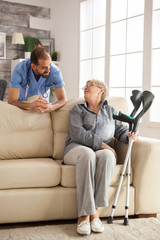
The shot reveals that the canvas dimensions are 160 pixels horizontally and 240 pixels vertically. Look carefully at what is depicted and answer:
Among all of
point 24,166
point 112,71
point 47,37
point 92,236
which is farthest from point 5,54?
point 92,236

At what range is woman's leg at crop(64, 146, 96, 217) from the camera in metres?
2.31

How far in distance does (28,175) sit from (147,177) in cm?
91

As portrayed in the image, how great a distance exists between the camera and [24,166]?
2.43 metres

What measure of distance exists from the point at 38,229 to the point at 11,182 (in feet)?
1.25

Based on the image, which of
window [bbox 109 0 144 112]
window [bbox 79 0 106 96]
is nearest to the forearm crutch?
window [bbox 109 0 144 112]

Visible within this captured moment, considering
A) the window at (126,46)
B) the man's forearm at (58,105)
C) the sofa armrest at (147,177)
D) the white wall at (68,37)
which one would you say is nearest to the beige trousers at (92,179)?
the sofa armrest at (147,177)

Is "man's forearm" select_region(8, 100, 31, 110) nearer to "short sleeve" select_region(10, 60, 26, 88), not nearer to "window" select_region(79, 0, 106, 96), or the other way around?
"short sleeve" select_region(10, 60, 26, 88)

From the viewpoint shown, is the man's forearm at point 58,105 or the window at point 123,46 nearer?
the man's forearm at point 58,105

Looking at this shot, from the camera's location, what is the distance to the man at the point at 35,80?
10.0 ft

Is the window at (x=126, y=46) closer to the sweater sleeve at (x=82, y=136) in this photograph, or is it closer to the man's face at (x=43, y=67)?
the man's face at (x=43, y=67)

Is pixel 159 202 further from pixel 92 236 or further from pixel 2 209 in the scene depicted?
pixel 2 209

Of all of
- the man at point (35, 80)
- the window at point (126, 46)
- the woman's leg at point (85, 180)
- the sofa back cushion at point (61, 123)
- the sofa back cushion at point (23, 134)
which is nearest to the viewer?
the woman's leg at point (85, 180)

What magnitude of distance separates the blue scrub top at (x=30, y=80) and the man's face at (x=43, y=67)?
8 cm

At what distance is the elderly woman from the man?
1.21 ft
